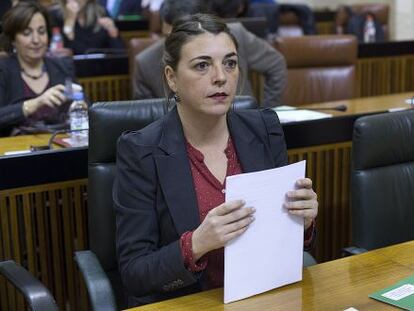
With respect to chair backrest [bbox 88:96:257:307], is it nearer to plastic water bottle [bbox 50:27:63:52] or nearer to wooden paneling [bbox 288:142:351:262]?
wooden paneling [bbox 288:142:351:262]

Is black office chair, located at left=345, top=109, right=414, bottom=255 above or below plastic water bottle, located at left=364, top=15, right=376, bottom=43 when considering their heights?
below

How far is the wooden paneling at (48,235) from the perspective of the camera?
222cm

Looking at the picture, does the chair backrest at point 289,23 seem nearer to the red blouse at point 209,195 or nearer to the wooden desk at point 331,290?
the red blouse at point 209,195

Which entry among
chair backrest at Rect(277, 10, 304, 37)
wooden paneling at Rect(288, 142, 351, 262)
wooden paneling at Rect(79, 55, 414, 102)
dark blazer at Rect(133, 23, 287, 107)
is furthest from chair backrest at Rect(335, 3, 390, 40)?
wooden paneling at Rect(288, 142, 351, 262)

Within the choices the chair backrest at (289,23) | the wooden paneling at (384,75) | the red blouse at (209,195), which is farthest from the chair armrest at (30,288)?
the chair backrest at (289,23)

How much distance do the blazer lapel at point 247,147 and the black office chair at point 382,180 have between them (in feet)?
1.11

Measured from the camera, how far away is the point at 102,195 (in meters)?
1.92

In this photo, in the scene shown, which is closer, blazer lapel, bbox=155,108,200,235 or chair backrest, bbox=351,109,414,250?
blazer lapel, bbox=155,108,200,235

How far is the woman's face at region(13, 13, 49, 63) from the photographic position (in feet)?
10.7

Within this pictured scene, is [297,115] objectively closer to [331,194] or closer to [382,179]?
[331,194]

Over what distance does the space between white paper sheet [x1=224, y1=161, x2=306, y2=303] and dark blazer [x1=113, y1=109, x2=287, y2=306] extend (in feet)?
0.48

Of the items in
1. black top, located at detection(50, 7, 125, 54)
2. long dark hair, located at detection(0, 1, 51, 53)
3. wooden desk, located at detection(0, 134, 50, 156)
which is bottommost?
wooden desk, located at detection(0, 134, 50, 156)

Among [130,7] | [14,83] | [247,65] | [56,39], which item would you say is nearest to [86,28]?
[56,39]

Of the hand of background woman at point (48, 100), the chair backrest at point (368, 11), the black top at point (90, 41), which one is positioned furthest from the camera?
the chair backrest at point (368, 11)
